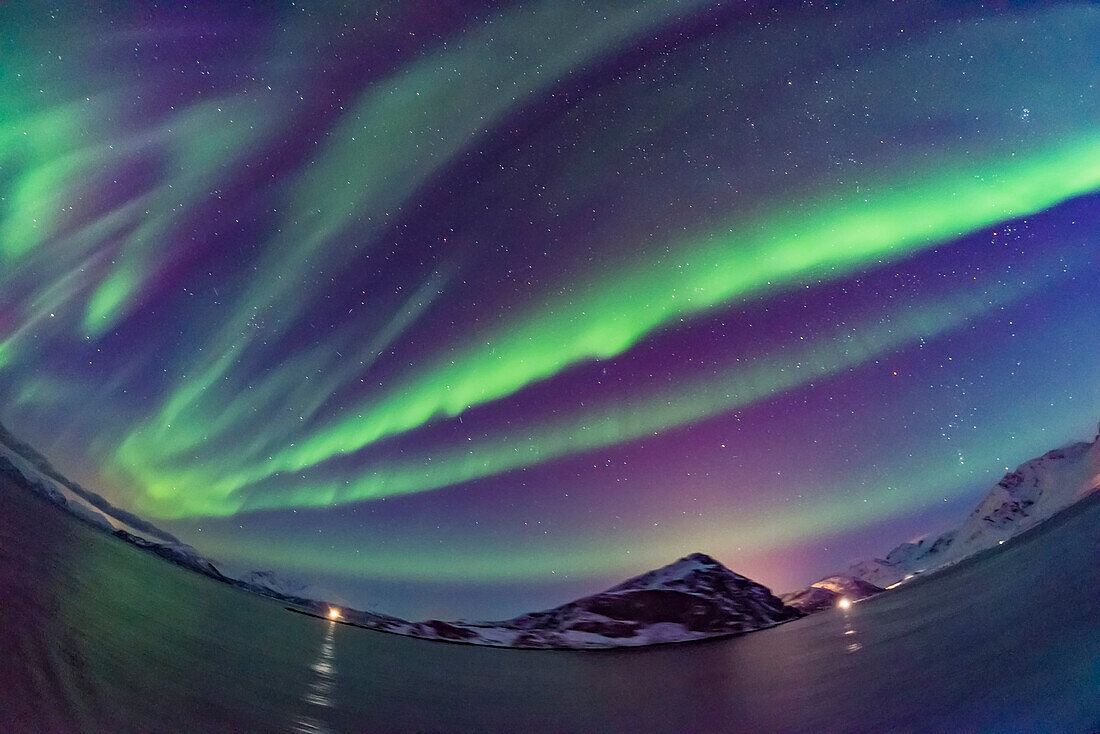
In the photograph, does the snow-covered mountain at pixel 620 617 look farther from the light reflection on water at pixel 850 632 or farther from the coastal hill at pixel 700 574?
the light reflection on water at pixel 850 632

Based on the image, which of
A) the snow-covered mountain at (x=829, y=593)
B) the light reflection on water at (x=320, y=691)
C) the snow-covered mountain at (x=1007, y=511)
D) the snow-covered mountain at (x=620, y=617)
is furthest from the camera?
the snow-covered mountain at (x=829, y=593)

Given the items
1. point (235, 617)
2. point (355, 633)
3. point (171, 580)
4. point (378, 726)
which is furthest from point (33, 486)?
point (378, 726)

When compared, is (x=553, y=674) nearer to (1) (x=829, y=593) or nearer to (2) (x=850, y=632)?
(2) (x=850, y=632)

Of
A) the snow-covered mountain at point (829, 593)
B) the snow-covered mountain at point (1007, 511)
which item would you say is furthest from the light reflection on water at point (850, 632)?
the snow-covered mountain at point (1007, 511)

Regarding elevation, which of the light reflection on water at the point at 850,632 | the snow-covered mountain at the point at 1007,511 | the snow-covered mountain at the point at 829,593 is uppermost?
the snow-covered mountain at the point at 1007,511

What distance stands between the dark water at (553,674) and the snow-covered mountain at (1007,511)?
171cm

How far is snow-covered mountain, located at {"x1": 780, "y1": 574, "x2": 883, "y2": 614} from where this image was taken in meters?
22.1

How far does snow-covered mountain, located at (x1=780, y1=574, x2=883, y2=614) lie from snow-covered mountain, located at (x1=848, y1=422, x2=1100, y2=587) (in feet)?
1.56

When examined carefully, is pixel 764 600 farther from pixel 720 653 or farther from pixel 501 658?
pixel 501 658

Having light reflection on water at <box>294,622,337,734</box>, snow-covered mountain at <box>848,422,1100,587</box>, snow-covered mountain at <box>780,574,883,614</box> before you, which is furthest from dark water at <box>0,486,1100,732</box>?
snow-covered mountain at <box>780,574,883,614</box>

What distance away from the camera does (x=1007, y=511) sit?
25297 mm

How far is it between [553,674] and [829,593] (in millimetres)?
13852

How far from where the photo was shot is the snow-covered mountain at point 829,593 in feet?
72.6

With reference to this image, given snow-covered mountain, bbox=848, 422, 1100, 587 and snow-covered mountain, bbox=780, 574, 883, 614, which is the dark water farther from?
snow-covered mountain, bbox=780, 574, 883, 614
